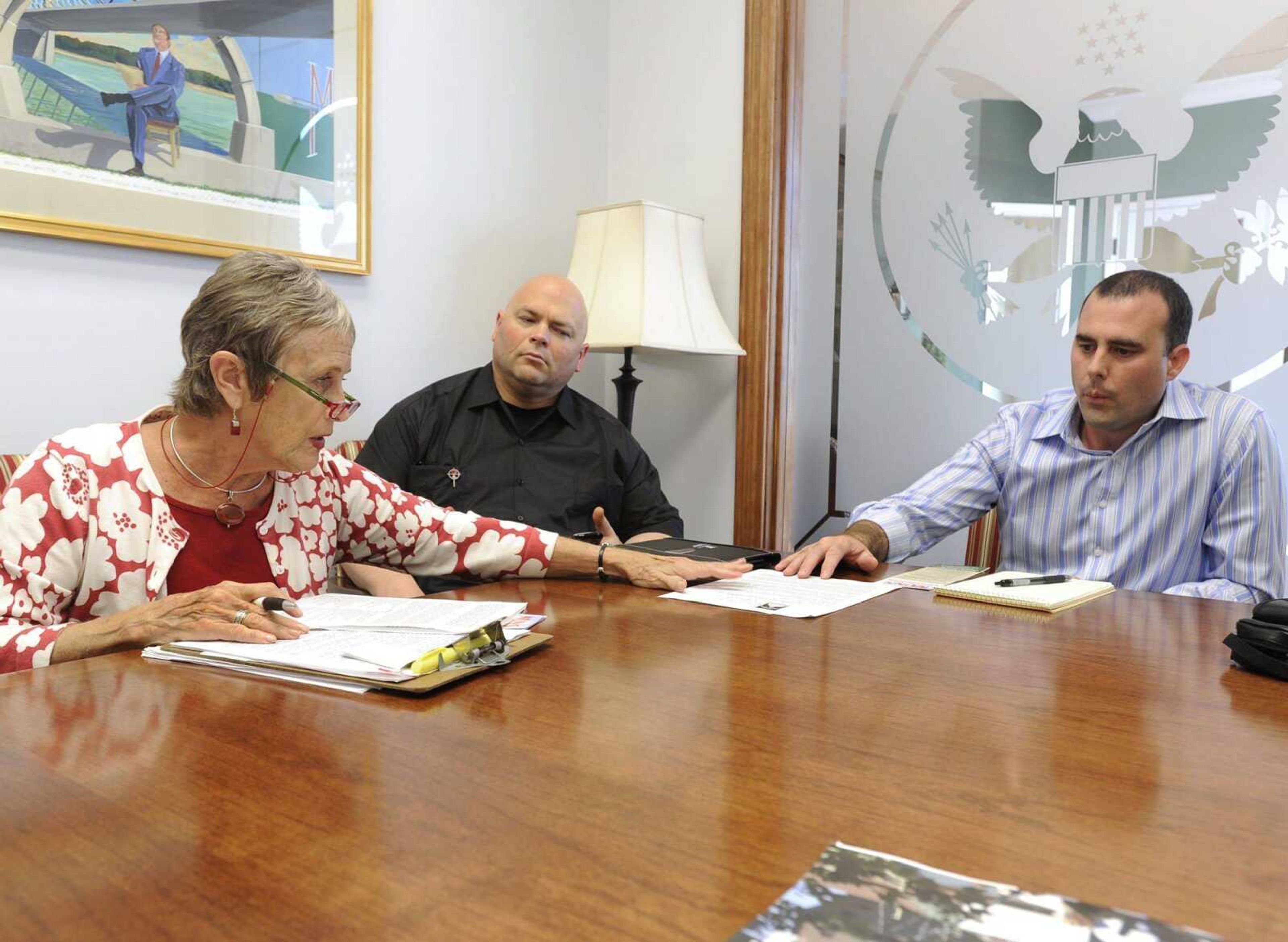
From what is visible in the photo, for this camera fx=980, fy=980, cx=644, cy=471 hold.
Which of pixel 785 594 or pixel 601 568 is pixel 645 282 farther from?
pixel 785 594

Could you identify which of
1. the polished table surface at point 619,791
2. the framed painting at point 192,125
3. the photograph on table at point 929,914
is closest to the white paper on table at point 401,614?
the polished table surface at point 619,791

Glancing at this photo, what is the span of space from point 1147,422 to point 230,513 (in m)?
1.71

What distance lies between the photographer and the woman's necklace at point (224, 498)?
1370 millimetres

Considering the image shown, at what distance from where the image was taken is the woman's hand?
1.07 m

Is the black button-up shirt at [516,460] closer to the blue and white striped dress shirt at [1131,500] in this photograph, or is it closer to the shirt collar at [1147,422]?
the blue and white striped dress shirt at [1131,500]

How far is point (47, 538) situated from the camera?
121cm

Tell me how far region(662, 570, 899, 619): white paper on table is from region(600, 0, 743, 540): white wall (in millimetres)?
1506

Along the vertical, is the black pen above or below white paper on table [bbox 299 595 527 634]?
below

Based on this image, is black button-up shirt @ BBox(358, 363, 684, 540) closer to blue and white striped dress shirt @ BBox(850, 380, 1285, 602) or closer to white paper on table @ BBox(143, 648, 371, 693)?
blue and white striped dress shirt @ BBox(850, 380, 1285, 602)

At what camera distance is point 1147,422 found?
1969 mm

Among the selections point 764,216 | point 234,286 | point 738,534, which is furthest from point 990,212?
point 234,286

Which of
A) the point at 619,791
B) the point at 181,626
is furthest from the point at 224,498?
the point at 619,791

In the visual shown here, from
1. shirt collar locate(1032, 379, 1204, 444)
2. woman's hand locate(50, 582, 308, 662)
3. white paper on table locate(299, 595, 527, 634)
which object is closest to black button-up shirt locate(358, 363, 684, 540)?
shirt collar locate(1032, 379, 1204, 444)

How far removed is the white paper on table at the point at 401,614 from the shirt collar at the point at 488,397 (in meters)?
1.24
